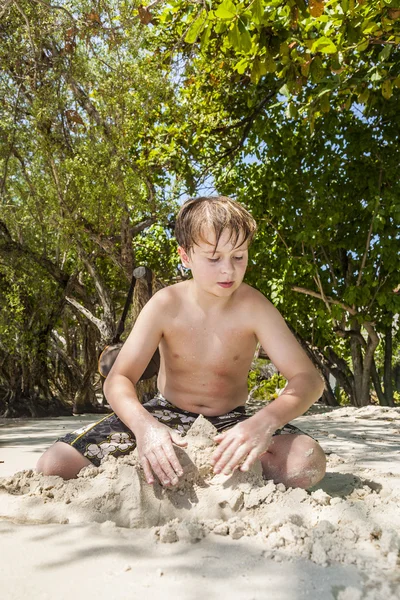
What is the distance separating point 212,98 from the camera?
7715 mm

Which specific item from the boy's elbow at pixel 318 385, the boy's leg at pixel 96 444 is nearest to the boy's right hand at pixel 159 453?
the boy's leg at pixel 96 444

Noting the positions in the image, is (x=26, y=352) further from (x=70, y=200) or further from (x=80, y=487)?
(x=80, y=487)

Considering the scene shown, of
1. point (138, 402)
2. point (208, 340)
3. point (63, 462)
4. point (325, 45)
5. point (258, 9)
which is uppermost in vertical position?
point (325, 45)

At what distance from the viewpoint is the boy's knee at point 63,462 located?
2055mm

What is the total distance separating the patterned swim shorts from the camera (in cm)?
213

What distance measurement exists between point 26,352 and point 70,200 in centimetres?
257

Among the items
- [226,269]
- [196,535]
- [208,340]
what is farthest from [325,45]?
[196,535]

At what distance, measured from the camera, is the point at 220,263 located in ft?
6.81

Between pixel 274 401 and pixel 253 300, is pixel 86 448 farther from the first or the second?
pixel 253 300

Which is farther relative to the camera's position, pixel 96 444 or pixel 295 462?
pixel 96 444

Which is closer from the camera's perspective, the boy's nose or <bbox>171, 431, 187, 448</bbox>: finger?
<bbox>171, 431, 187, 448</bbox>: finger

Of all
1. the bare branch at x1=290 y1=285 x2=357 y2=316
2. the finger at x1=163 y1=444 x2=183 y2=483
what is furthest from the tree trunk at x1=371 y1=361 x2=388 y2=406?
the finger at x1=163 y1=444 x2=183 y2=483

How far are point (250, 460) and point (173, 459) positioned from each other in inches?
9.2

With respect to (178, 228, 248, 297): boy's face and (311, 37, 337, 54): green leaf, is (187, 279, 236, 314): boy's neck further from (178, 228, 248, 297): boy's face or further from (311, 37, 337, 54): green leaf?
(311, 37, 337, 54): green leaf
